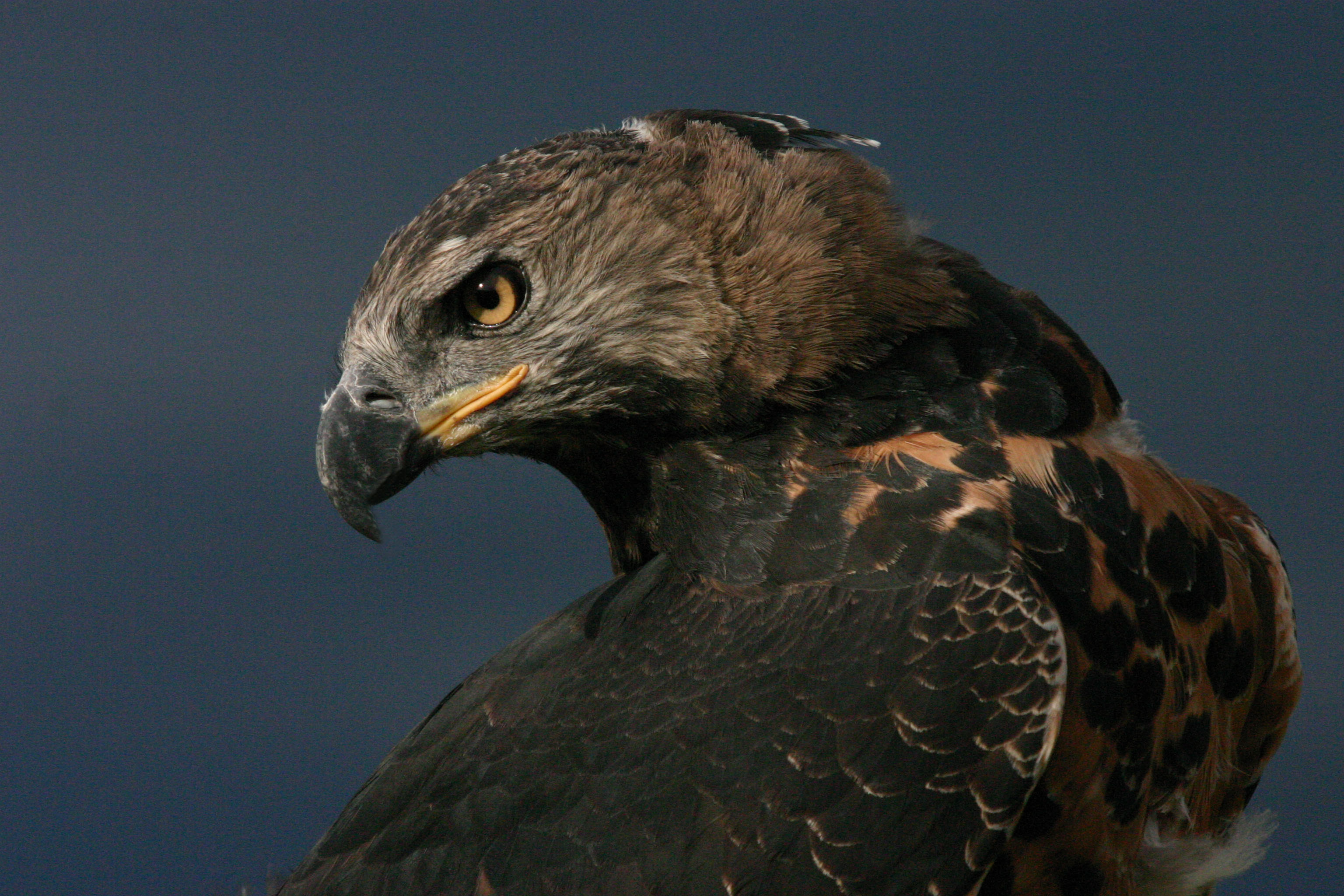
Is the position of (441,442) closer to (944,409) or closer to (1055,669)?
(944,409)

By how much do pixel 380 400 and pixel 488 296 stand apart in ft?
1.01

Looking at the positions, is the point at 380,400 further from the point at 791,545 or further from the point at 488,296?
the point at 791,545

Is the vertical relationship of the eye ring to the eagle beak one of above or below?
above

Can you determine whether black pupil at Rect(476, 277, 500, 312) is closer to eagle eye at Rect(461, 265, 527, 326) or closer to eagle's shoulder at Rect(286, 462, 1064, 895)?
eagle eye at Rect(461, 265, 527, 326)

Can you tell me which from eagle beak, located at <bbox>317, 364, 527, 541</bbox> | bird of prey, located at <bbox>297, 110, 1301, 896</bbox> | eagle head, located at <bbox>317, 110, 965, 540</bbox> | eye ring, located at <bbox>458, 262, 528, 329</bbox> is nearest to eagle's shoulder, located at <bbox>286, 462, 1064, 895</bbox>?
bird of prey, located at <bbox>297, 110, 1301, 896</bbox>

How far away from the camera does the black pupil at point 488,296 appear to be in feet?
8.63

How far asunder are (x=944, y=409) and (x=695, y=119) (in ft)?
2.73

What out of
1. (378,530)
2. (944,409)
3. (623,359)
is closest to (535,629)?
(378,530)

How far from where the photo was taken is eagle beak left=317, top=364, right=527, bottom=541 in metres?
2.65

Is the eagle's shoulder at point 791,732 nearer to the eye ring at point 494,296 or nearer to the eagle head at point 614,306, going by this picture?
the eagle head at point 614,306

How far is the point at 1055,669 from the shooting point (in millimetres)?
2379

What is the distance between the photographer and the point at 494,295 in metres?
2.64

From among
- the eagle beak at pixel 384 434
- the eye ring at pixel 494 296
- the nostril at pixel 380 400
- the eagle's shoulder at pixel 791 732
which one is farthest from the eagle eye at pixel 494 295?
the eagle's shoulder at pixel 791 732

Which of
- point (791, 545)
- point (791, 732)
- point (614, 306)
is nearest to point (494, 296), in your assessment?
point (614, 306)
